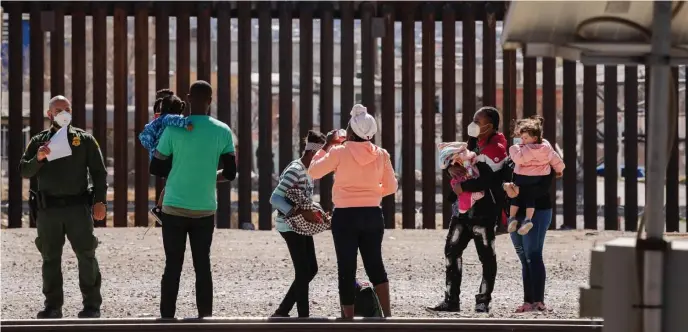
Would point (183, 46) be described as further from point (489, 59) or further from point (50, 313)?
point (50, 313)

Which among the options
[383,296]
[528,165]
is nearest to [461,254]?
[528,165]

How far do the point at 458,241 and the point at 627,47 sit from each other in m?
4.81

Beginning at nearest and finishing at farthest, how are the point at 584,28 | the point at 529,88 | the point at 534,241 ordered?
1. the point at 584,28
2. the point at 534,241
3. the point at 529,88

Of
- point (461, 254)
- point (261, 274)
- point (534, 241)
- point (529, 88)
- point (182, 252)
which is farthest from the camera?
point (529, 88)

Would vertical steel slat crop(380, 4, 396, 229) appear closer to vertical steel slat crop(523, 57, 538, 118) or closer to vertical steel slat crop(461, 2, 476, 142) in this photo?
vertical steel slat crop(461, 2, 476, 142)

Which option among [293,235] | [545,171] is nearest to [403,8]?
[545,171]

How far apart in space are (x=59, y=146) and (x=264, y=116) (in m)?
7.73

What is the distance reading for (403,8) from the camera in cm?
1648

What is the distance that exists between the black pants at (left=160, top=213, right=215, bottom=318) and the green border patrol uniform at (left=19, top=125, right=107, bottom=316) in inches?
Result: 39.7

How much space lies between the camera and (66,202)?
9453mm

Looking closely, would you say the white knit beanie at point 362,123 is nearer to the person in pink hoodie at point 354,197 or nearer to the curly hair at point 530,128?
the person in pink hoodie at point 354,197

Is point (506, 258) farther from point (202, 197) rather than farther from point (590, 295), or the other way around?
point (590, 295)

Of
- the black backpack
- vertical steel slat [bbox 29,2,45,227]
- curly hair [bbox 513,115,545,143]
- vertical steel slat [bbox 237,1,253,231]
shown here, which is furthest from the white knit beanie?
vertical steel slat [bbox 29,2,45,227]

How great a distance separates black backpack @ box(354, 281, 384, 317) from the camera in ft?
29.1
